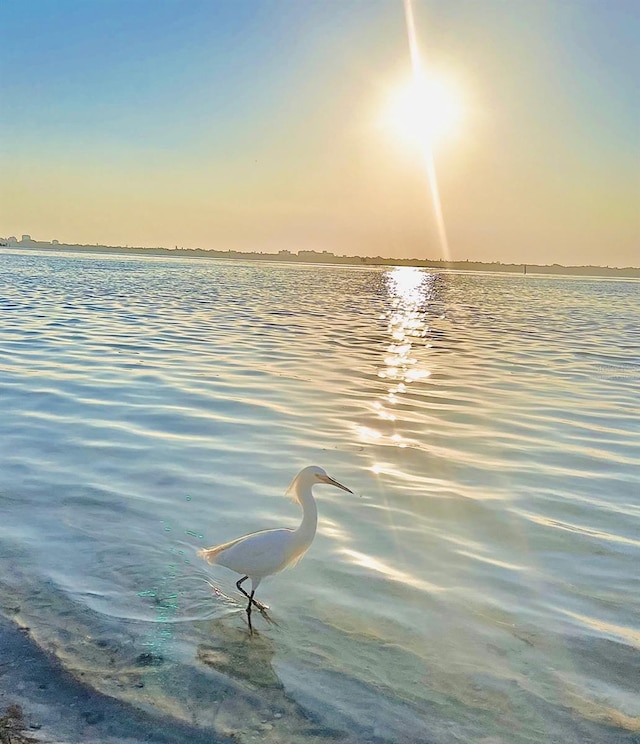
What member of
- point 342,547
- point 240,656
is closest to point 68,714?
point 240,656

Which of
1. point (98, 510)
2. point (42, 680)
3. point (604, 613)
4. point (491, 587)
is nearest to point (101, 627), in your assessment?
point (42, 680)

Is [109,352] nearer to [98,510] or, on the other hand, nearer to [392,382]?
[392,382]

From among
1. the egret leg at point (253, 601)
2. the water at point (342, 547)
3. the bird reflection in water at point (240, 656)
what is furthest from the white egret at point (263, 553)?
the water at point (342, 547)

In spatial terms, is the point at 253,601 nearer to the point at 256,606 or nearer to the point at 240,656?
the point at 256,606

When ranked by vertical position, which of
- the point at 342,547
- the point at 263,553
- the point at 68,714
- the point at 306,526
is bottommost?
the point at 342,547

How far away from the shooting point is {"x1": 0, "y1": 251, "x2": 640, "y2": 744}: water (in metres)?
5.12

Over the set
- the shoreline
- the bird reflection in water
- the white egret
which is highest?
the white egret

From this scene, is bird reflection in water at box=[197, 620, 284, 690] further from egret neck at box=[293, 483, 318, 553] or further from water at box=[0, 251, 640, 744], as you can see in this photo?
egret neck at box=[293, 483, 318, 553]

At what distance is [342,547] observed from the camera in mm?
7738

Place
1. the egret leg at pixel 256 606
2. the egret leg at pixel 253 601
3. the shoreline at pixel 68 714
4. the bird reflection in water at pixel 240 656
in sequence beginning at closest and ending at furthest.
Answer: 1. the shoreline at pixel 68 714
2. the bird reflection in water at pixel 240 656
3. the egret leg at pixel 256 606
4. the egret leg at pixel 253 601

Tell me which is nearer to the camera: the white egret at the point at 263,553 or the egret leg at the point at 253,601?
the white egret at the point at 263,553

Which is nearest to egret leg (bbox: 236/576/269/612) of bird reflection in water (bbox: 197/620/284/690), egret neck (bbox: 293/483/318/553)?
bird reflection in water (bbox: 197/620/284/690)

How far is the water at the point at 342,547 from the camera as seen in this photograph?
512 centimetres

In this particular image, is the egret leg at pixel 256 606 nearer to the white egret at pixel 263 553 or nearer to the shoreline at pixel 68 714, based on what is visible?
the white egret at pixel 263 553
